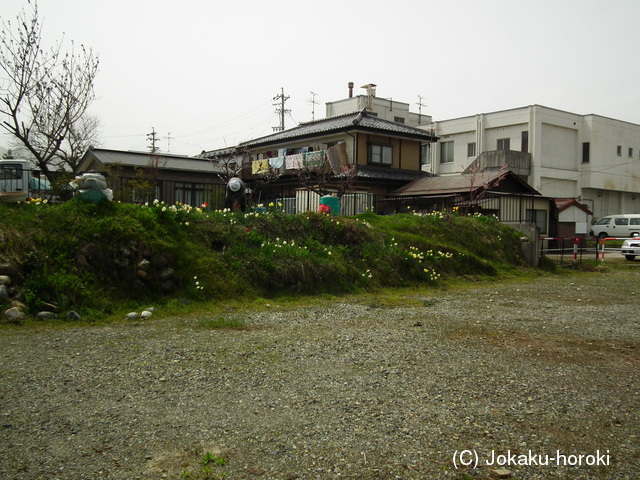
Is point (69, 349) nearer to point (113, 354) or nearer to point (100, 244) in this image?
point (113, 354)

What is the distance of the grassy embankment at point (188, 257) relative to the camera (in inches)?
294

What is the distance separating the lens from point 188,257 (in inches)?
348

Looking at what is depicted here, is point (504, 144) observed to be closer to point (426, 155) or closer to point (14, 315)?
point (426, 155)

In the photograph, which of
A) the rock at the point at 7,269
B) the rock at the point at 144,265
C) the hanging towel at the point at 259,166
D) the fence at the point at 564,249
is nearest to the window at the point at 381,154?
the hanging towel at the point at 259,166

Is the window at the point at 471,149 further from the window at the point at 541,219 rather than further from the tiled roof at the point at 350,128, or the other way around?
the window at the point at 541,219

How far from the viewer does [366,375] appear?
184 inches

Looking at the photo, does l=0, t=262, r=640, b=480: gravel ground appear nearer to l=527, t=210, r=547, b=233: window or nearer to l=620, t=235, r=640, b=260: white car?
l=620, t=235, r=640, b=260: white car

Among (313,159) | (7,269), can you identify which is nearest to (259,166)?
(313,159)

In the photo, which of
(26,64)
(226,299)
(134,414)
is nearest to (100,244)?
(226,299)

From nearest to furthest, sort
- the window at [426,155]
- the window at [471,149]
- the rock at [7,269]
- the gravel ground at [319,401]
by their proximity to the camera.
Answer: the gravel ground at [319,401], the rock at [7,269], the window at [471,149], the window at [426,155]

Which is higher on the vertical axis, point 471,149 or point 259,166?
point 471,149

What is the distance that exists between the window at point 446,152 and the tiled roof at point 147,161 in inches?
852

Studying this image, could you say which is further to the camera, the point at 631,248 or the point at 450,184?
the point at 450,184

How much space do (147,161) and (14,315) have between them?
20.0 metres
